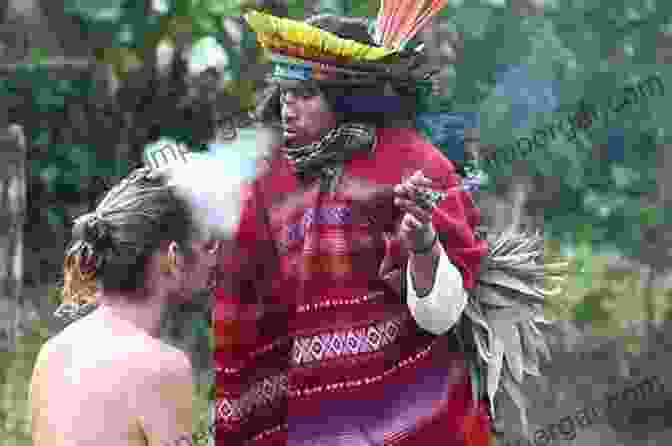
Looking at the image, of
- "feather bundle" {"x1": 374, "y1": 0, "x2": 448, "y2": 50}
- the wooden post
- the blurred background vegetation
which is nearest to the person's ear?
"feather bundle" {"x1": 374, "y1": 0, "x2": 448, "y2": 50}

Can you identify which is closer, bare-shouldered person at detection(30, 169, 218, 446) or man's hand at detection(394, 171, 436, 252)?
bare-shouldered person at detection(30, 169, 218, 446)

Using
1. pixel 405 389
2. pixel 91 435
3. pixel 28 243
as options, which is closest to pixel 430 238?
pixel 405 389

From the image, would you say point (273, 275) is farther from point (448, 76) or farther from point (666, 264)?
point (666, 264)

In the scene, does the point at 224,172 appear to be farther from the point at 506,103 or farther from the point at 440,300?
the point at 506,103

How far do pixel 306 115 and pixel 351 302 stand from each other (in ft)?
1.57

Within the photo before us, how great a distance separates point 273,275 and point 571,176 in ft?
14.1

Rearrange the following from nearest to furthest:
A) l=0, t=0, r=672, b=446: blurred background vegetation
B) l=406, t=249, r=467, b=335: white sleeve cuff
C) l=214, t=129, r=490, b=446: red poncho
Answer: l=406, t=249, r=467, b=335: white sleeve cuff
l=214, t=129, r=490, b=446: red poncho
l=0, t=0, r=672, b=446: blurred background vegetation

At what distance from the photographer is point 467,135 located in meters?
3.67

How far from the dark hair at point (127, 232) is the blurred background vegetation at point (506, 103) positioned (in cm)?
338

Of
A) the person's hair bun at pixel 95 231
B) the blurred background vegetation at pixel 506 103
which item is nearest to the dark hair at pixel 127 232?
the person's hair bun at pixel 95 231

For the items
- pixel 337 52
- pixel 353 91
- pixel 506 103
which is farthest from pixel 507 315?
pixel 506 103

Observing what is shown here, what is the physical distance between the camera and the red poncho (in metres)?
3.31

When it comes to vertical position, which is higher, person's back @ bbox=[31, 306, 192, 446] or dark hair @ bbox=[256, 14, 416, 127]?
dark hair @ bbox=[256, 14, 416, 127]

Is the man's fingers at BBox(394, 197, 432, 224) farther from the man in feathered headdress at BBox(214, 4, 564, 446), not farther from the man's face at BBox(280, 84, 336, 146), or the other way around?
the man's face at BBox(280, 84, 336, 146)
